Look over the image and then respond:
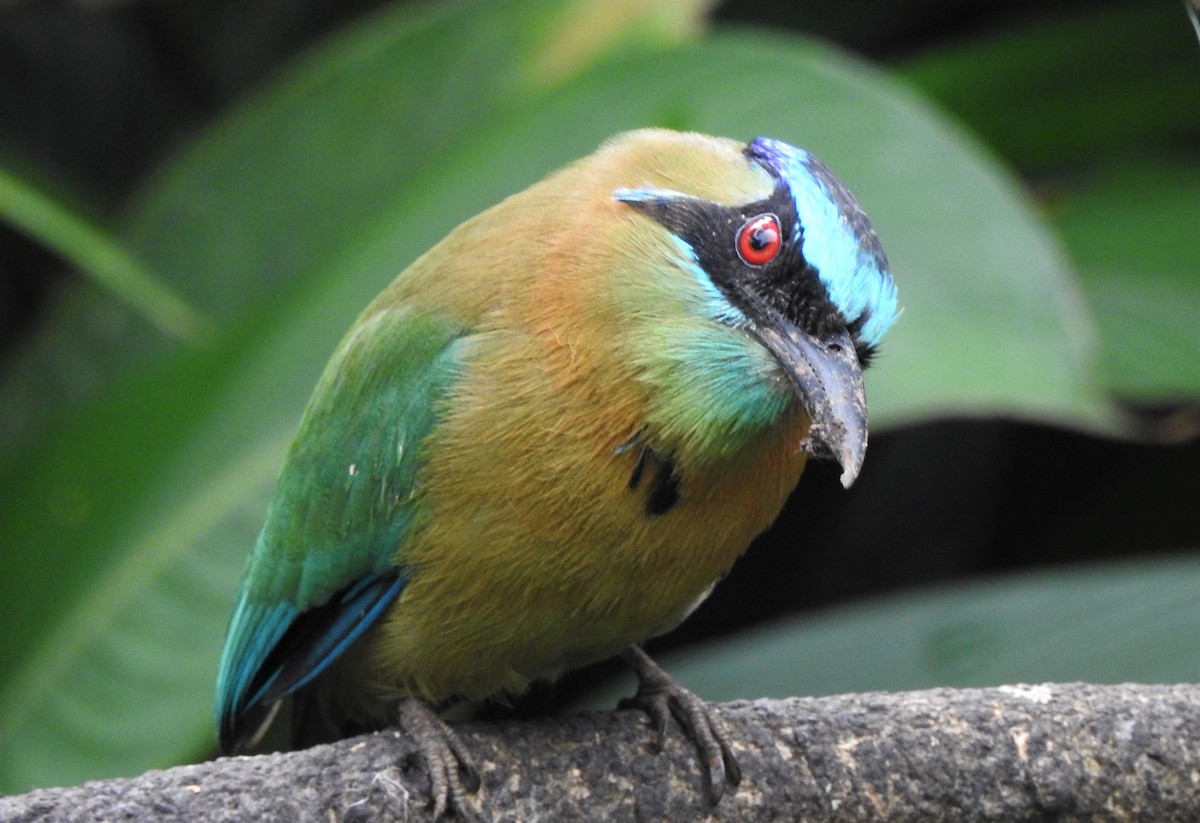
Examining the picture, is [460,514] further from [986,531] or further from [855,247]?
[986,531]

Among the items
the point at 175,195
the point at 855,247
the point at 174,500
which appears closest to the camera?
the point at 855,247

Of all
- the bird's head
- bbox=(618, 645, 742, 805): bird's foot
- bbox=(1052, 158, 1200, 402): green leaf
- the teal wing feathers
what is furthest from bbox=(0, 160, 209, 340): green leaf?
bbox=(1052, 158, 1200, 402): green leaf

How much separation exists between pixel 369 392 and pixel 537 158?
5.55ft

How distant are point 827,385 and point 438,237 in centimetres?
212

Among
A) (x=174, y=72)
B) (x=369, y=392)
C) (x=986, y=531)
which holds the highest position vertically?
(x=174, y=72)

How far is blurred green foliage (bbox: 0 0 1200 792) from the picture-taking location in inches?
148

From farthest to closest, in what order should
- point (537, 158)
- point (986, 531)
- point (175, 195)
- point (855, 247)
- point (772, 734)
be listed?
point (986, 531) < point (175, 195) < point (537, 158) < point (772, 734) < point (855, 247)

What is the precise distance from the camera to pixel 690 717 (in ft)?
8.92

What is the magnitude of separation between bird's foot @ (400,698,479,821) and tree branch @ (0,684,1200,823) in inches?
1.0

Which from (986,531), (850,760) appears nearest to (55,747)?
(850,760)

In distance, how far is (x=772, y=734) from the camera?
268 centimetres

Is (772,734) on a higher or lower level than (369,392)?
lower

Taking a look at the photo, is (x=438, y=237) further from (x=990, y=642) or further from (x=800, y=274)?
(x=800, y=274)

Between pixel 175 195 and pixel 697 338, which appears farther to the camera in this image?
pixel 175 195
